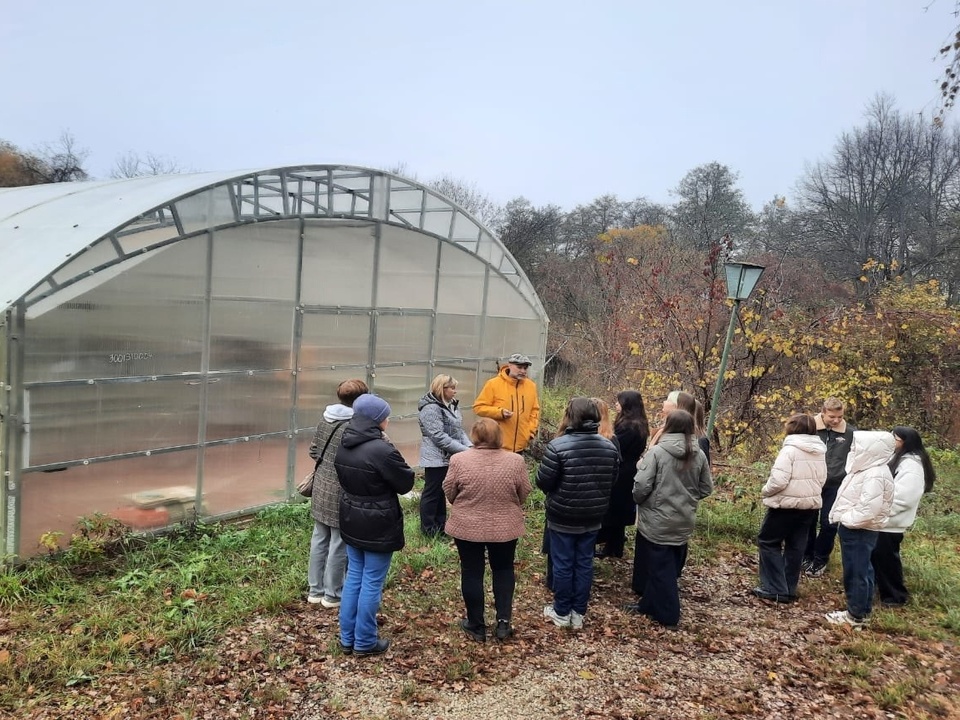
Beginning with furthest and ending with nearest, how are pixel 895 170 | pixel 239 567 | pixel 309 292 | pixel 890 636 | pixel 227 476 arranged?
pixel 895 170 < pixel 309 292 < pixel 227 476 < pixel 239 567 < pixel 890 636

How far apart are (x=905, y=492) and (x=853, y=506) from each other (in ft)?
1.94

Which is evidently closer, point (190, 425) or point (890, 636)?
point (890, 636)

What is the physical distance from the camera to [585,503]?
14.4 ft

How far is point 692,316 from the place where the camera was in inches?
472

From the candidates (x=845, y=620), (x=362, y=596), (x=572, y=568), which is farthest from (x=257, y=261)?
(x=845, y=620)

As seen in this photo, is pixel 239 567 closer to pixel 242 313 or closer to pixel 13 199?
pixel 242 313

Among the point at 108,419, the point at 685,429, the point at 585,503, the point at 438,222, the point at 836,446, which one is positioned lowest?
the point at 585,503

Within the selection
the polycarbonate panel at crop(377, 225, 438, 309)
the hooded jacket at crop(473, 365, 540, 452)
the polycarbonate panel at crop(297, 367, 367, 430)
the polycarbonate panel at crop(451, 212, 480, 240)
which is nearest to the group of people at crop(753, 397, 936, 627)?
the hooded jacket at crop(473, 365, 540, 452)

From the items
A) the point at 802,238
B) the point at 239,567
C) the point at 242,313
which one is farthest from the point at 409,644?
the point at 802,238

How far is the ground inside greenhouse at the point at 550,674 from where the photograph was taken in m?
3.69

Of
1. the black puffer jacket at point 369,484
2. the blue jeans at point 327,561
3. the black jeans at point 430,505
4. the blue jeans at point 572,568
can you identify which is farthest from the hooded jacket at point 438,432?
the black puffer jacket at point 369,484

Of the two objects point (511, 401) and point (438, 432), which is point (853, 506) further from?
point (438, 432)

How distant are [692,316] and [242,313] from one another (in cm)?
852

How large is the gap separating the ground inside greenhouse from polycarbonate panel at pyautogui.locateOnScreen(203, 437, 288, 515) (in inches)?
87.9
